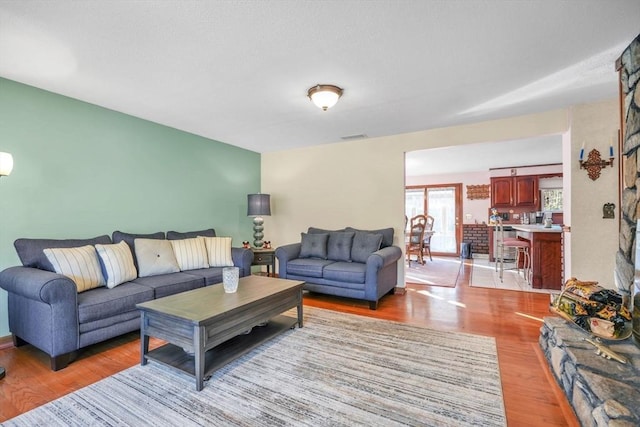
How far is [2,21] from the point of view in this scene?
1845 millimetres

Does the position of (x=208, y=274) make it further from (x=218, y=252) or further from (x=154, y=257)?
(x=154, y=257)

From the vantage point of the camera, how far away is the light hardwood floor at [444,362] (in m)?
1.75

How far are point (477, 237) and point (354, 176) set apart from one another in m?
4.85

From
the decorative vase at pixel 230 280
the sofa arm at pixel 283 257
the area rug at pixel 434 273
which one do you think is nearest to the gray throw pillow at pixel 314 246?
the sofa arm at pixel 283 257

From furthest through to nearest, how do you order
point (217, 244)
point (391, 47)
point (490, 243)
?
point (490, 243)
point (217, 244)
point (391, 47)

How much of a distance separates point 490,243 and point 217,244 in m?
6.57

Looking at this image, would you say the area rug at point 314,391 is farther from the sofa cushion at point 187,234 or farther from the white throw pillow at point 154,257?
the sofa cushion at point 187,234

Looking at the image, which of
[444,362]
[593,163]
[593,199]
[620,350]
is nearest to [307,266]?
[444,362]

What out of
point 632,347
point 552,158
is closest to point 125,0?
point 632,347

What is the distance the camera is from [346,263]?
13.0 feet

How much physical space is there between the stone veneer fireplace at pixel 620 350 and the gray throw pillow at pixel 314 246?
263cm

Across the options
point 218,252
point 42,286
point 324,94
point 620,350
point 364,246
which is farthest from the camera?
point 364,246

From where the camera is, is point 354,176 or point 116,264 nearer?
point 116,264

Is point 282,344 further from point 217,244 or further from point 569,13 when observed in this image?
point 569,13
